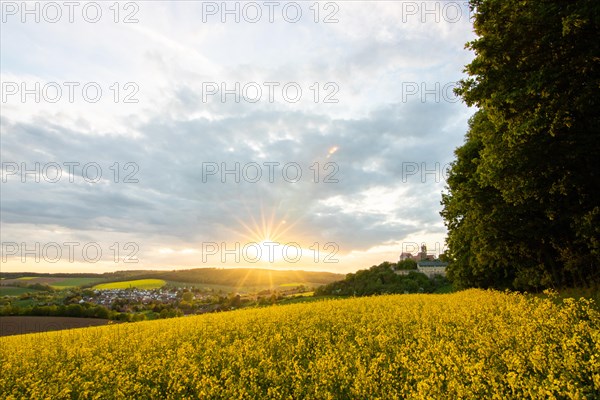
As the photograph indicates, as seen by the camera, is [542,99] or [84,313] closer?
[542,99]

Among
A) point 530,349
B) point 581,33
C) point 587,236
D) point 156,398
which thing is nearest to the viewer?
point 156,398

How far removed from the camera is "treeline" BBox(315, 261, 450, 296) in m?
76.0

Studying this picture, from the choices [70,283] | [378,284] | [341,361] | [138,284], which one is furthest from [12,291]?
[341,361]

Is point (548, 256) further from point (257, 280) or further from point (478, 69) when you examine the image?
point (257, 280)

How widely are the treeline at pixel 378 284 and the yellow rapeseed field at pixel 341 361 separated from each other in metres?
58.7

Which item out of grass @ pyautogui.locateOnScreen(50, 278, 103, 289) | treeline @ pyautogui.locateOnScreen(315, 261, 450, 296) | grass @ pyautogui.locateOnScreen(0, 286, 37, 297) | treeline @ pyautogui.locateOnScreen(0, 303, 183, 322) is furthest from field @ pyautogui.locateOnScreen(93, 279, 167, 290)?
treeline @ pyautogui.locateOnScreen(315, 261, 450, 296)

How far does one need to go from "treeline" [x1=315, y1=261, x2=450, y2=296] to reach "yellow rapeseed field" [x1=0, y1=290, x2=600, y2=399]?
58655 mm

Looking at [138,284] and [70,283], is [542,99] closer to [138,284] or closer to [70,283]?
[138,284]

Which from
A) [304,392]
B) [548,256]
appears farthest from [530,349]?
[548,256]

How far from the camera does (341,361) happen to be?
848 centimetres

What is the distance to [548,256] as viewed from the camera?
27.0 m

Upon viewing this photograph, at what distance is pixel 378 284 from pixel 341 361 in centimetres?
7490

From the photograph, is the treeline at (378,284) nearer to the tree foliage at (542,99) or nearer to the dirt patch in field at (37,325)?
the dirt patch in field at (37,325)

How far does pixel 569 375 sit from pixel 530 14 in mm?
14171
